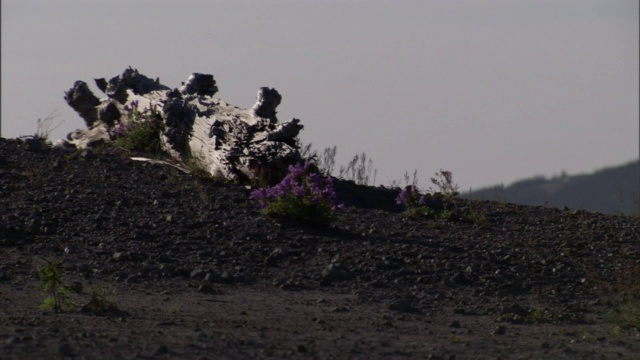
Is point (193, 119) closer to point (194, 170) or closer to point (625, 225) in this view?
point (194, 170)

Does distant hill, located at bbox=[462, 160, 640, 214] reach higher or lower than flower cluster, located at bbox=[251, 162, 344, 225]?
higher

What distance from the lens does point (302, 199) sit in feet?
36.3

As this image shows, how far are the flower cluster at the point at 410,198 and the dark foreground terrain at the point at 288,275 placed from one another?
0.69ft

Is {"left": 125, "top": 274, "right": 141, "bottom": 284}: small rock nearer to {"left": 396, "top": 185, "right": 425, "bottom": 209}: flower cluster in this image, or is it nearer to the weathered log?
the weathered log

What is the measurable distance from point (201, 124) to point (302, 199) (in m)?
2.59

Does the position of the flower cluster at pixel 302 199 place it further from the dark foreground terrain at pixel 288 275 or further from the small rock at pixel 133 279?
the small rock at pixel 133 279

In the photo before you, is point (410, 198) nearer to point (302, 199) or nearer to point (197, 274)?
point (302, 199)

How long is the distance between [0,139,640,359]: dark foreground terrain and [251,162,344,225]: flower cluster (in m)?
→ 0.13

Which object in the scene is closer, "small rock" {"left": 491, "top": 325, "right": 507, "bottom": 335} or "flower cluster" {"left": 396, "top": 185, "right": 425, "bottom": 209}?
"small rock" {"left": 491, "top": 325, "right": 507, "bottom": 335}

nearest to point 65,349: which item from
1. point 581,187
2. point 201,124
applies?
point 201,124

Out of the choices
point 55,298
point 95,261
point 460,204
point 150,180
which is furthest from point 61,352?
Result: point 460,204

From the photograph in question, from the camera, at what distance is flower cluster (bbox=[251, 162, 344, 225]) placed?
11.0 meters

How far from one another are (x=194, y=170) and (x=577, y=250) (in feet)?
14.0

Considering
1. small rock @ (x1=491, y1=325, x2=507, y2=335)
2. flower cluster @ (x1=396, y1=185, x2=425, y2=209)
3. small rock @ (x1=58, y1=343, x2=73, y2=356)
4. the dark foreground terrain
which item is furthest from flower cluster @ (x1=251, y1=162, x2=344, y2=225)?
small rock @ (x1=58, y1=343, x2=73, y2=356)
